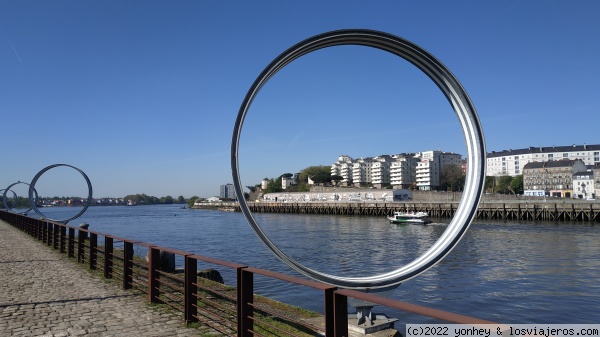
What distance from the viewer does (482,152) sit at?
6676mm

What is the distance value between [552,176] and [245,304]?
4961 inches

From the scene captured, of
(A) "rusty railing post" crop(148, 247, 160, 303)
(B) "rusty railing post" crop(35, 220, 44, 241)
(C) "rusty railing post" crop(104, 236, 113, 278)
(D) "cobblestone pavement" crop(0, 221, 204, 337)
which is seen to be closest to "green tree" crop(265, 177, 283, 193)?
(B) "rusty railing post" crop(35, 220, 44, 241)

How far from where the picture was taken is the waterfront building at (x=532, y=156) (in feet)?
426

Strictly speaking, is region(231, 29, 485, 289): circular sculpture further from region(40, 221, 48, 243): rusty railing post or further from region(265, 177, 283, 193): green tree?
region(265, 177, 283, 193): green tree

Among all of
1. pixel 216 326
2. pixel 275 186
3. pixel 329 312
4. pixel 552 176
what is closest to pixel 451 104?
pixel 329 312

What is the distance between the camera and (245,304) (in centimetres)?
559

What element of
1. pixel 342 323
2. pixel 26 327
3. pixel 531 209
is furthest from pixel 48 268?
pixel 531 209

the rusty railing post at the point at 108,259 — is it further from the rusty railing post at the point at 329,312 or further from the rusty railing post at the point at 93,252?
the rusty railing post at the point at 329,312

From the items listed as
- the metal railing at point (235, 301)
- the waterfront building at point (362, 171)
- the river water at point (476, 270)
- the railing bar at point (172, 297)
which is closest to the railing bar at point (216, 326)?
the metal railing at point (235, 301)

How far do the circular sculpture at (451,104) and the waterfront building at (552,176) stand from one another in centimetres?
11636

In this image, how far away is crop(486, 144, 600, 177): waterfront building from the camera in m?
130

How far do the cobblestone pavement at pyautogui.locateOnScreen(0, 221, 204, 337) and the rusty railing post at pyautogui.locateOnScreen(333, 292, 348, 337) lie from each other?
252cm

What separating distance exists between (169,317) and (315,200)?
8468 cm

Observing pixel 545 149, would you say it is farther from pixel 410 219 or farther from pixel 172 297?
pixel 172 297
